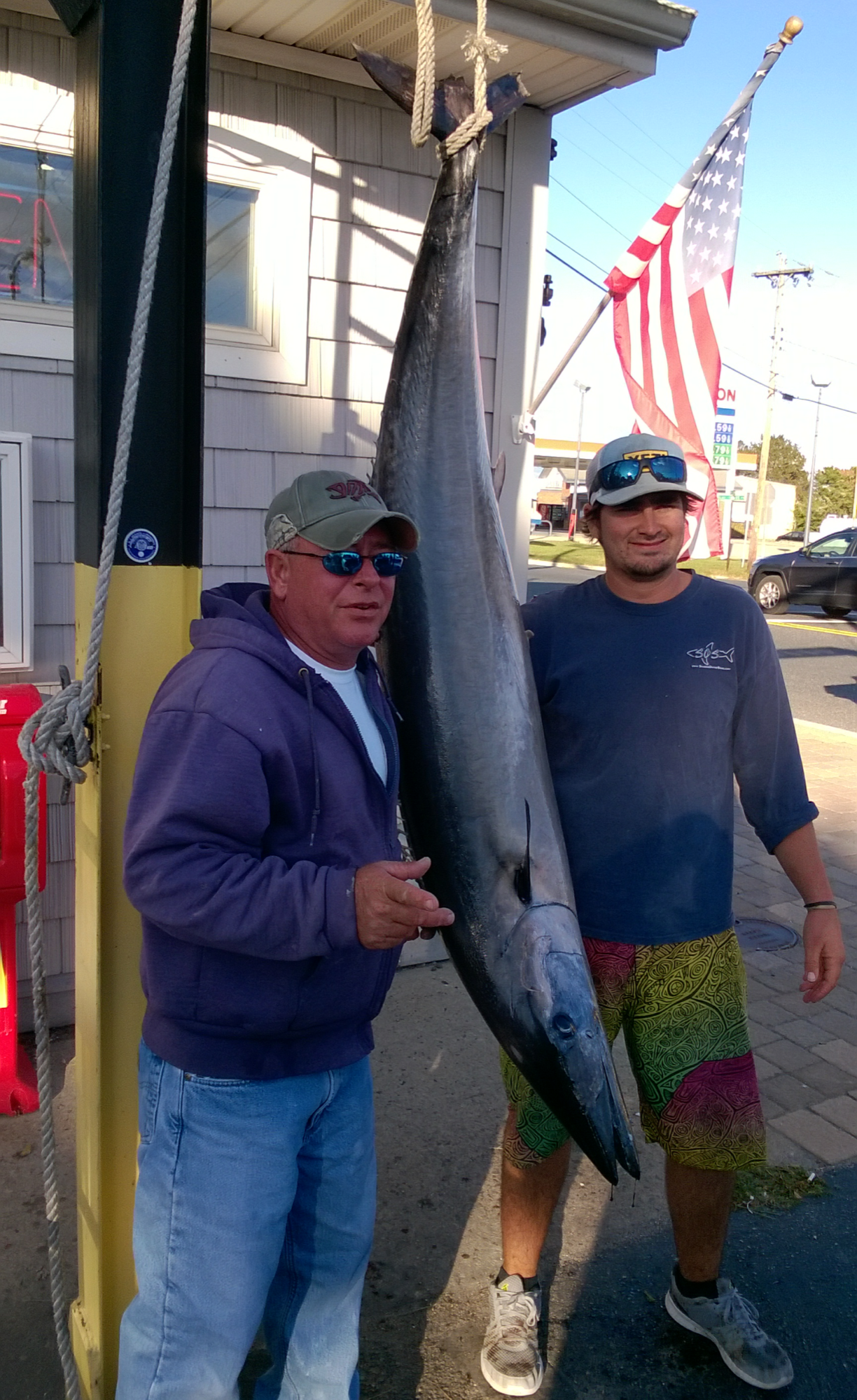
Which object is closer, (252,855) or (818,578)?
(252,855)

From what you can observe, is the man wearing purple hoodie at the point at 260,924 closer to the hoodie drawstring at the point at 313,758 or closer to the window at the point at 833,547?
the hoodie drawstring at the point at 313,758

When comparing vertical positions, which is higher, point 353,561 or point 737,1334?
point 353,561

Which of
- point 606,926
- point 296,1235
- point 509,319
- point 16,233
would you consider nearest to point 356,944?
point 296,1235

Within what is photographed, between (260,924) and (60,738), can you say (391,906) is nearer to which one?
(260,924)

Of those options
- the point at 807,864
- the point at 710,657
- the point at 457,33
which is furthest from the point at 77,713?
the point at 457,33

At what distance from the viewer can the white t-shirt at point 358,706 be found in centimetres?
167

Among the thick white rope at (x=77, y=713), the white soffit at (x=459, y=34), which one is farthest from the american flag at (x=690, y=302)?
the thick white rope at (x=77, y=713)

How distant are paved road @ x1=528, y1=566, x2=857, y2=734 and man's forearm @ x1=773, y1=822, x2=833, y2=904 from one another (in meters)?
5.99

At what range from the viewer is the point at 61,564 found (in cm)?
339

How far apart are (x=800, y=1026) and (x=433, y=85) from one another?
3.34 meters

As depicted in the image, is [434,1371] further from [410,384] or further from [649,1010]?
[410,384]

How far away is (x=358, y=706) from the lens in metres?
1.73

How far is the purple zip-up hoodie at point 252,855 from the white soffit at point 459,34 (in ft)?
7.78

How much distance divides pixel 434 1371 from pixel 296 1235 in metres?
0.76
